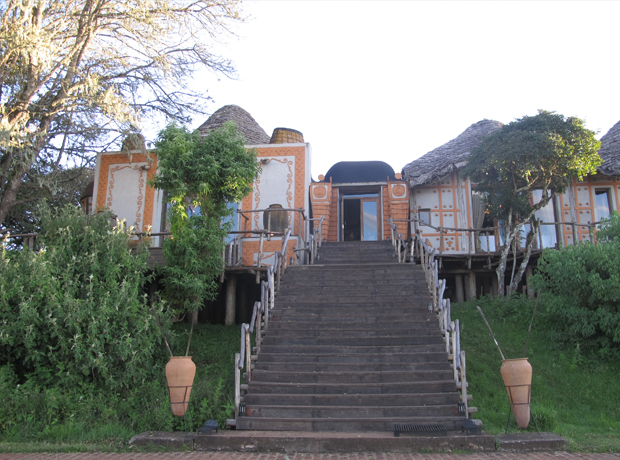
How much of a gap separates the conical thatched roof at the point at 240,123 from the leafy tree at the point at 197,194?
625 cm

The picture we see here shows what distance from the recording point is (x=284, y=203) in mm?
15969

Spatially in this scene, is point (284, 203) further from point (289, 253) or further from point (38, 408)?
point (38, 408)

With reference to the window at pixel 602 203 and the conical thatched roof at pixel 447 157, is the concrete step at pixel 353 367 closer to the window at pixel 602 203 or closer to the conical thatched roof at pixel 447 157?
the conical thatched roof at pixel 447 157

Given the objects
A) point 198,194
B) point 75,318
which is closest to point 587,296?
point 198,194

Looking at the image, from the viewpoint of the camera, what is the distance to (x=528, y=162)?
13586 mm

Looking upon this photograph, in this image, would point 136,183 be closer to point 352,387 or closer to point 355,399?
point 352,387

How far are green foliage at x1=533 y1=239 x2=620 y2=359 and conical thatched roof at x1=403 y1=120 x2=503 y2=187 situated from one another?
5.87m

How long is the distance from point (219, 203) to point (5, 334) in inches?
200

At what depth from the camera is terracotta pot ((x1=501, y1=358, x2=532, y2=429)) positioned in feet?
22.7

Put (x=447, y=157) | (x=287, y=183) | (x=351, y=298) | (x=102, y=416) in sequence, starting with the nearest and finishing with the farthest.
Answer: (x=102, y=416) < (x=351, y=298) < (x=287, y=183) < (x=447, y=157)

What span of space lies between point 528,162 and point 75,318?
10880mm

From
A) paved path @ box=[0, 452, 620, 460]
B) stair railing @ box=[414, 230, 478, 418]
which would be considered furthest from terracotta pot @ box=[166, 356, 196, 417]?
stair railing @ box=[414, 230, 478, 418]

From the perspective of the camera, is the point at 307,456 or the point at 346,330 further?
the point at 346,330

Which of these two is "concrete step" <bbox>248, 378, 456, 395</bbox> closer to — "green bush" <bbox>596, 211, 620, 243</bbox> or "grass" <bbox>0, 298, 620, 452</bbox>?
"grass" <bbox>0, 298, 620, 452</bbox>
